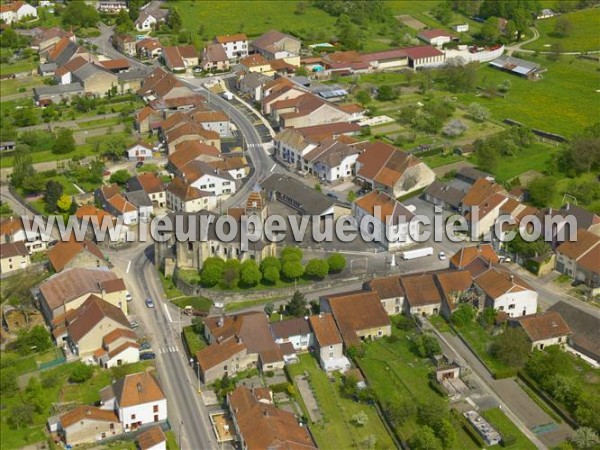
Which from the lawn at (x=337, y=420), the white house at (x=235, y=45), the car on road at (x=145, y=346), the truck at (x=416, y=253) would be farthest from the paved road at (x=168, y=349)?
the white house at (x=235, y=45)

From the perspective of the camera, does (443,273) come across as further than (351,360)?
Yes

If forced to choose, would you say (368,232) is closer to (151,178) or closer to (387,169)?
(387,169)

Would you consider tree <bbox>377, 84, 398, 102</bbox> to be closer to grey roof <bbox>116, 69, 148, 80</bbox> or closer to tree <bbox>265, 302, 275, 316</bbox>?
grey roof <bbox>116, 69, 148, 80</bbox>

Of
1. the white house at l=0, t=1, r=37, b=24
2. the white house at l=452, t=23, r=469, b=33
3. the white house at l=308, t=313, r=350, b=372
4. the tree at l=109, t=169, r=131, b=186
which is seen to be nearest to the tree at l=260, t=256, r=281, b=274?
the white house at l=308, t=313, r=350, b=372

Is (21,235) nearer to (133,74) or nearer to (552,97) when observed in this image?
(133,74)

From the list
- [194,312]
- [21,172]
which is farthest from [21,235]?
[194,312]

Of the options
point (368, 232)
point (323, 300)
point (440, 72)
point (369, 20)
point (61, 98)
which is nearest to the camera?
point (323, 300)

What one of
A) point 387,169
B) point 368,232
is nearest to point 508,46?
point 387,169
